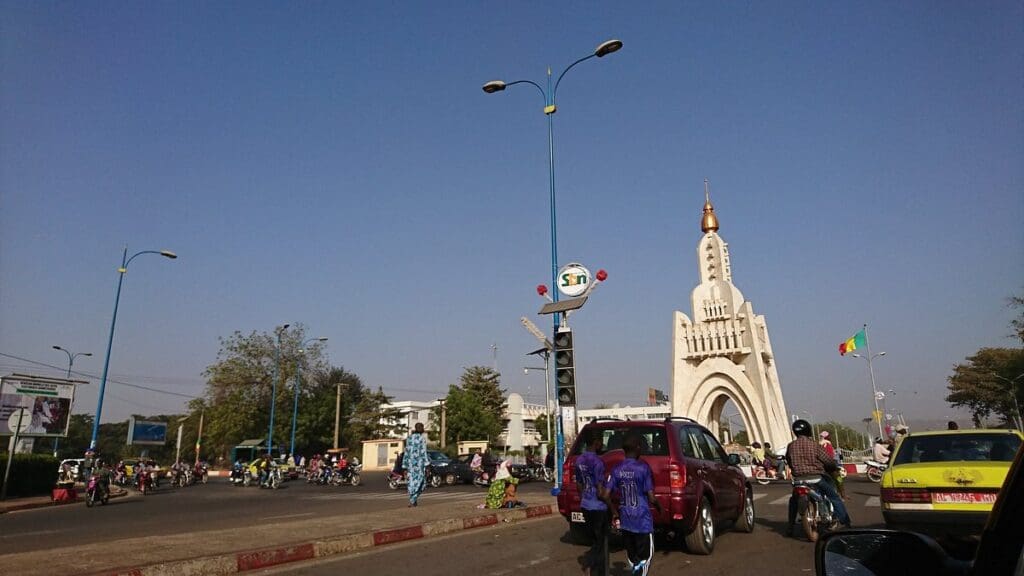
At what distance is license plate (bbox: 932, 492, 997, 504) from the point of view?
7242 millimetres

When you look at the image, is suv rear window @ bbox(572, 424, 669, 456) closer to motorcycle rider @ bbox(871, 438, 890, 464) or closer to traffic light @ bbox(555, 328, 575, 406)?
traffic light @ bbox(555, 328, 575, 406)

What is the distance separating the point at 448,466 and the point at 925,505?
81.9ft

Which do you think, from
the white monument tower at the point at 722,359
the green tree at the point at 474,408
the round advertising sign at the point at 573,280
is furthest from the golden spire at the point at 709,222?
the round advertising sign at the point at 573,280

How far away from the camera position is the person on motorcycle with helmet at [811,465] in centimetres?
872

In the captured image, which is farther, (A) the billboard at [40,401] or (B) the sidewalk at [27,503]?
(A) the billboard at [40,401]

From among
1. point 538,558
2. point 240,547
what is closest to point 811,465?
point 538,558

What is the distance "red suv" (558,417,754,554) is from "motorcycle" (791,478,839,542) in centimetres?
92

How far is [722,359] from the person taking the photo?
5284 centimetres

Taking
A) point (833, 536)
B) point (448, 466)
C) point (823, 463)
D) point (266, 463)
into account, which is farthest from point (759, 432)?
point (833, 536)

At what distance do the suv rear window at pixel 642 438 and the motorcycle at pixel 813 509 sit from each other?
244 cm

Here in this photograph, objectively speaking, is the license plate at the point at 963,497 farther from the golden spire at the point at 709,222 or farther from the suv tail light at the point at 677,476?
the golden spire at the point at 709,222

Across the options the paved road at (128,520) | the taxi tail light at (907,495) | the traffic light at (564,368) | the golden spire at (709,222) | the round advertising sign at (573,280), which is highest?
the golden spire at (709,222)

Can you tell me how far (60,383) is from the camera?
3234 centimetres

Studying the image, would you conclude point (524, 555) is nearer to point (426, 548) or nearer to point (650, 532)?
point (426, 548)
